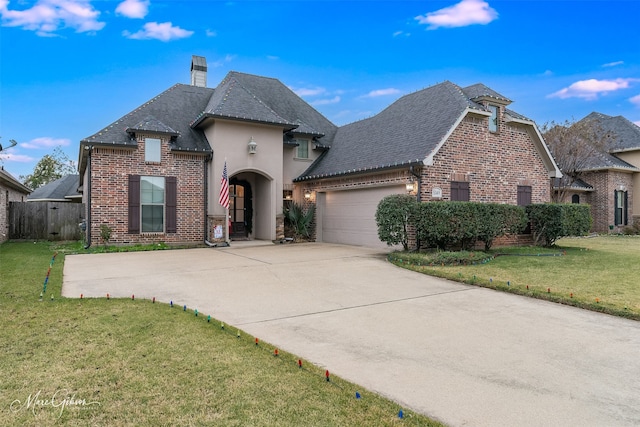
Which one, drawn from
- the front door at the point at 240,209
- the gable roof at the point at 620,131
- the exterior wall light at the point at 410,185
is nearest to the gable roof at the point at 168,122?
the front door at the point at 240,209

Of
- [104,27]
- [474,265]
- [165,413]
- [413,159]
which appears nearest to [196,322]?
[165,413]

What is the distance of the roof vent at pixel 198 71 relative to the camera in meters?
19.2

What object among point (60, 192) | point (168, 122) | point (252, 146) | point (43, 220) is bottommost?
point (43, 220)

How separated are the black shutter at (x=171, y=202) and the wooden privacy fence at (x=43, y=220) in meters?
5.67

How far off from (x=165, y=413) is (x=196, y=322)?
2.20 metres

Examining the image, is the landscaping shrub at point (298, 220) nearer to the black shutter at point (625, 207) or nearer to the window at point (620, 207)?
the window at point (620, 207)

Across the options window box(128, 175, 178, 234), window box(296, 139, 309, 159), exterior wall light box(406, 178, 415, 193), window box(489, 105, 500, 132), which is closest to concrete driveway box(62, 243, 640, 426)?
exterior wall light box(406, 178, 415, 193)

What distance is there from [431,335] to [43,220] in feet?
60.7

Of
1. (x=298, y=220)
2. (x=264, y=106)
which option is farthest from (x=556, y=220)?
(x=264, y=106)

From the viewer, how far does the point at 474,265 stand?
9.52 meters

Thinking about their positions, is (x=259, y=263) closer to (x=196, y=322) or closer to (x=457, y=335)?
(x=196, y=322)

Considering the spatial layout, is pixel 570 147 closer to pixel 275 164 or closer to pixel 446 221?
pixel 446 221

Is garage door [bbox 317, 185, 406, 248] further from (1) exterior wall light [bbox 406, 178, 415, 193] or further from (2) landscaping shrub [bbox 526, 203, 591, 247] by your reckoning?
(2) landscaping shrub [bbox 526, 203, 591, 247]

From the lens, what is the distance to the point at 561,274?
8.16 meters
